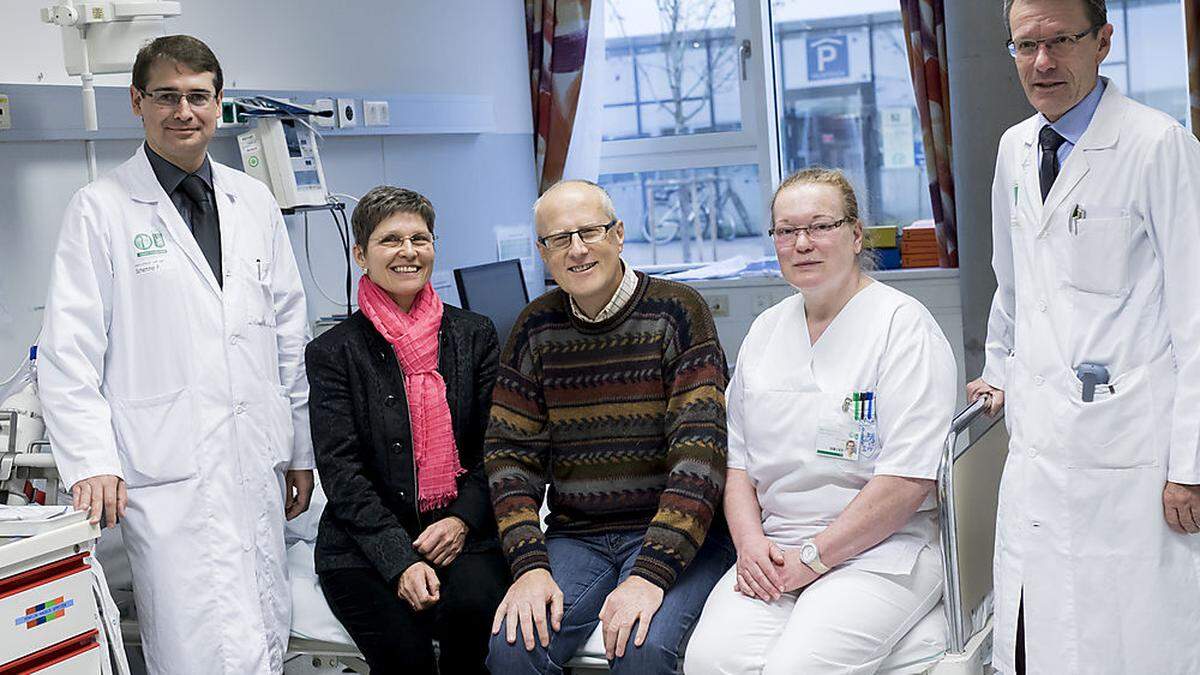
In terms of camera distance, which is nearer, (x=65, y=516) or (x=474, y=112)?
(x=65, y=516)

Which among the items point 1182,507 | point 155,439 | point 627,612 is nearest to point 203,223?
point 155,439

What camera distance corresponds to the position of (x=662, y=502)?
2340mm

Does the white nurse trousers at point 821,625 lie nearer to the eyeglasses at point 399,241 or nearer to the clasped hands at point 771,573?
the clasped hands at point 771,573

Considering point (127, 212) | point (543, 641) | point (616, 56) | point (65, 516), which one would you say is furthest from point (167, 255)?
point (616, 56)

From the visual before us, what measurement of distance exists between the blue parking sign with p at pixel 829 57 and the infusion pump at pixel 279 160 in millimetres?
2325

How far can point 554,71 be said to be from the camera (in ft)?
16.4

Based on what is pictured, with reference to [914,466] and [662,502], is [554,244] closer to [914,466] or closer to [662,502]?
[662,502]

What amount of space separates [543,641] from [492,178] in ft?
9.18

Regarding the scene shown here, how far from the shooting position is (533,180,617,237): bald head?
2438 millimetres

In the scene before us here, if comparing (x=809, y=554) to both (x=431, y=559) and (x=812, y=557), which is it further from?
(x=431, y=559)

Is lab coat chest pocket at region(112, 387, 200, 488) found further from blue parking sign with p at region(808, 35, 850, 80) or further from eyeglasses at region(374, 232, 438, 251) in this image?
blue parking sign with p at region(808, 35, 850, 80)

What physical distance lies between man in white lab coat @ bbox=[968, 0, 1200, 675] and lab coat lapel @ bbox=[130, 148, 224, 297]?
1574 millimetres

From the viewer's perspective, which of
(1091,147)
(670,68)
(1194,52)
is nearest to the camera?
(1091,147)

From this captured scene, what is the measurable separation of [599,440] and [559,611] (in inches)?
13.7
